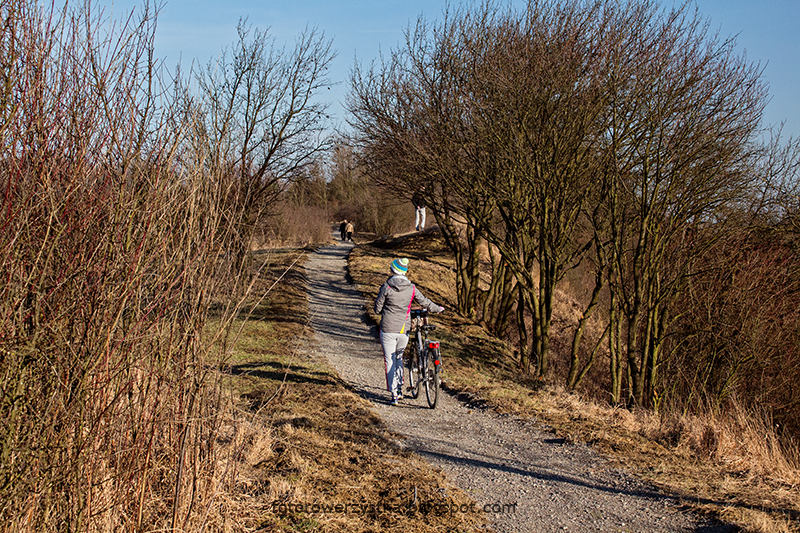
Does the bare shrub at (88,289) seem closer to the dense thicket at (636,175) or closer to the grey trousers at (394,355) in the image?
the grey trousers at (394,355)

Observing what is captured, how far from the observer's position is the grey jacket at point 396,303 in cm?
845

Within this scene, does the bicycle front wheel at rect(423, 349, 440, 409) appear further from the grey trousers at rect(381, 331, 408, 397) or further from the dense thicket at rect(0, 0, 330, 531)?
the dense thicket at rect(0, 0, 330, 531)

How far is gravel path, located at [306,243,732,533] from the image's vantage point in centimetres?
498

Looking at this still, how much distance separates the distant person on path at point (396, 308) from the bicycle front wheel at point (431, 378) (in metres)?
0.42

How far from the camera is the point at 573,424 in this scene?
7953 millimetres

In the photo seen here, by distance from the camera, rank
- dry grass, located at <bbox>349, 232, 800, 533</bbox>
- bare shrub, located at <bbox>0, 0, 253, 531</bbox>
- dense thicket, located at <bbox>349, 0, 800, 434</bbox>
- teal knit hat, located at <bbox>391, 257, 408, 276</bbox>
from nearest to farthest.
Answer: bare shrub, located at <bbox>0, 0, 253, 531</bbox> → dry grass, located at <bbox>349, 232, 800, 533</bbox> → teal knit hat, located at <bbox>391, 257, 408, 276</bbox> → dense thicket, located at <bbox>349, 0, 800, 434</bbox>

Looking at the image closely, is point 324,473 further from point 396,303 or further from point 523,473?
point 396,303

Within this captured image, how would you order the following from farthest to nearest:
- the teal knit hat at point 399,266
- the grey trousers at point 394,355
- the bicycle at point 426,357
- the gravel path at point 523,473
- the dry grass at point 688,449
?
the bicycle at point 426,357, the grey trousers at point 394,355, the teal knit hat at point 399,266, the dry grass at point 688,449, the gravel path at point 523,473

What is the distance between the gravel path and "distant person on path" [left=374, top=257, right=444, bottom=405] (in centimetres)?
87

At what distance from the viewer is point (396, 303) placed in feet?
27.9

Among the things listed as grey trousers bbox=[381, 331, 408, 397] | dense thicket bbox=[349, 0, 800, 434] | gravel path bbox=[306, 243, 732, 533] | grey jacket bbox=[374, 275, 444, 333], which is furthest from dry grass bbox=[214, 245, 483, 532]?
dense thicket bbox=[349, 0, 800, 434]

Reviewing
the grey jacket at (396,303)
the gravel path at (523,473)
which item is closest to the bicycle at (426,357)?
the grey jacket at (396,303)

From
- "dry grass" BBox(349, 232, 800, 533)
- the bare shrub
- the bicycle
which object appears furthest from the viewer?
the bicycle

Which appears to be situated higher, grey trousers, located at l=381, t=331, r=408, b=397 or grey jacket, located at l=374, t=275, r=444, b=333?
grey jacket, located at l=374, t=275, r=444, b=333
